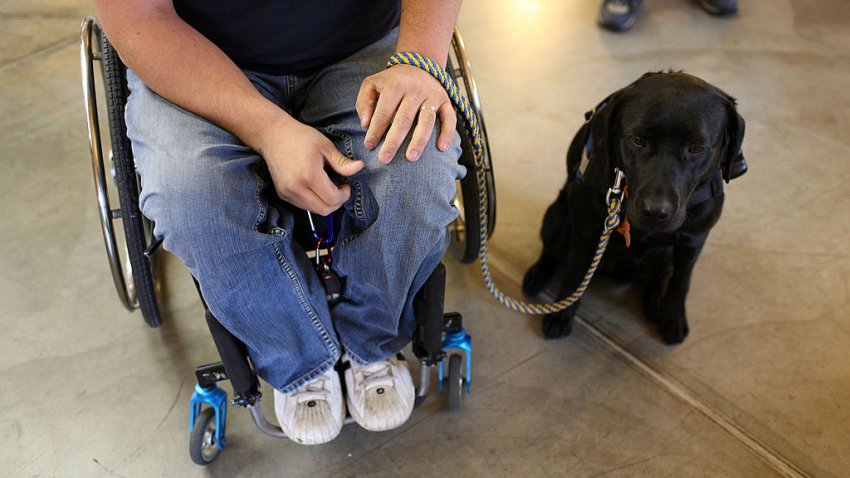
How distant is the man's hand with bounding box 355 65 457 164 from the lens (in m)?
1.02

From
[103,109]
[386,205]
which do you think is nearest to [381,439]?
[386,205]

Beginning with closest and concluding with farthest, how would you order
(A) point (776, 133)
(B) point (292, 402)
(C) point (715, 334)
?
(B) point (292, 402) < (C) point (715, 334) < (A) point (776, 133)

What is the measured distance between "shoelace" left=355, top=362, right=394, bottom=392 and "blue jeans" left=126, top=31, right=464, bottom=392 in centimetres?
4

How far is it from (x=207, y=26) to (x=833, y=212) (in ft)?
5.34

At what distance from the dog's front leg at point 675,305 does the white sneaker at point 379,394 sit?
0.62m

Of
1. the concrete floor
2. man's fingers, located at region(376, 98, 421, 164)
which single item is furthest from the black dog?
man's fingers, located at region(376, 98, 421, 164)

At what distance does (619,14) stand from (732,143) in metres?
1.39

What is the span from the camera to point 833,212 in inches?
70.9

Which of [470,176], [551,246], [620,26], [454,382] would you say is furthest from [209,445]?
[620,26]

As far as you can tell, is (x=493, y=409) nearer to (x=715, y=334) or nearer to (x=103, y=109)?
(x=715, y=334)

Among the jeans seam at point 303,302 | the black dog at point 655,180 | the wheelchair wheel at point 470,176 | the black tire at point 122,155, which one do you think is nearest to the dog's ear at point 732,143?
the black dog at point 655,180

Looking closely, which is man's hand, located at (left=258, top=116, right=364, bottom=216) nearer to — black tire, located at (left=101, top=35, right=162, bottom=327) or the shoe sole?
black tire, located at (left=101, top=35, right=162, bottom=327)

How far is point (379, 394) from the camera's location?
4.16ft

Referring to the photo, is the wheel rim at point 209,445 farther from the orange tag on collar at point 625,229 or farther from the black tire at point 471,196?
the orange tag on collar at point 625,229
